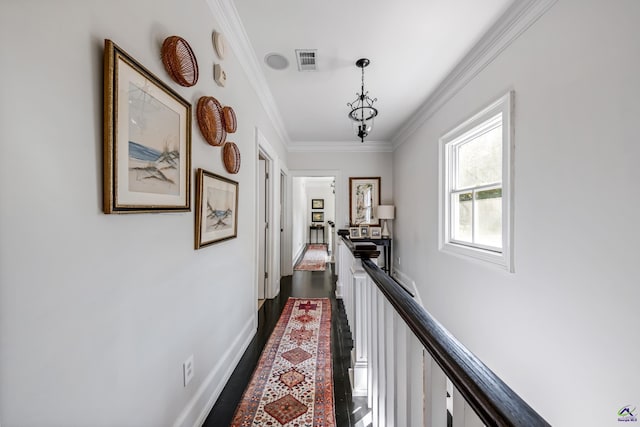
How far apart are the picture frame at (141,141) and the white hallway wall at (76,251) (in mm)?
33

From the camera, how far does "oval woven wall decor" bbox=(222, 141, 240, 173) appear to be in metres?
1.85

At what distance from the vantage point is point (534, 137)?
1703mm

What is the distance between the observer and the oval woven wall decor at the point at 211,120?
1489mm

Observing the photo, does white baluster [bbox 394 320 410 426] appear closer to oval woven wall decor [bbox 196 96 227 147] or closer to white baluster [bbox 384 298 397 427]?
white baluster [bbox 384 298 397 427]

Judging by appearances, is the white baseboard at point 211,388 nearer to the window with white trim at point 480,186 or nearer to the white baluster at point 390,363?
the white baluster at point 390,363

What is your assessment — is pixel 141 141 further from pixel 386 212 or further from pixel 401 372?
pixel 386 212

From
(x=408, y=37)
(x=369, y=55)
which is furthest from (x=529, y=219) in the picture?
(x=369, y=55)

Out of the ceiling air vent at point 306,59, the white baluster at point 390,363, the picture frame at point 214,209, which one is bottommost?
the white baluster at point 390,363

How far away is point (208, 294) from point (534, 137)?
2.31m

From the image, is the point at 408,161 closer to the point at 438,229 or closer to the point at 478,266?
the point at 438,229

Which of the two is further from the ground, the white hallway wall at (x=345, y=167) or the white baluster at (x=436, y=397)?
the white hallway wall at (x=345, y=167)

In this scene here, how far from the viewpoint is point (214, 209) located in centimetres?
166

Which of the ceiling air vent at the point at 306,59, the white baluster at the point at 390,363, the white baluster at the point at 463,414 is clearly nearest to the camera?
the white baluster at the point at 463,414

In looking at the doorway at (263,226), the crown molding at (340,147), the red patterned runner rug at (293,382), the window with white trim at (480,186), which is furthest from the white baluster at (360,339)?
the crown molding at (340,147)
